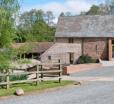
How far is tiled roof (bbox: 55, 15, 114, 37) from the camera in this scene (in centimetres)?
6494

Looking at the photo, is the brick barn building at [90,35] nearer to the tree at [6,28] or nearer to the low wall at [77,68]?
the low wall at [77,68]

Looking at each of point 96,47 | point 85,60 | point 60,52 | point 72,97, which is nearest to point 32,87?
point 72,97

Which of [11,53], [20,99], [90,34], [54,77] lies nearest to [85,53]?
[90,34]

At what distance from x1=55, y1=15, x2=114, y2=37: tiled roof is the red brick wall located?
2.68ft

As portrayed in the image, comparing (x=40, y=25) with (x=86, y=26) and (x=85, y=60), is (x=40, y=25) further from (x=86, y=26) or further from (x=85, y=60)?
(x=85, y=60)

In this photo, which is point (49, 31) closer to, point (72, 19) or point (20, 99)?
point (72, 19)

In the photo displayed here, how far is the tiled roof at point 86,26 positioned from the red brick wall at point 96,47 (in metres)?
0.82

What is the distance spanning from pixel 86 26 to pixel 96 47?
12.7 ft

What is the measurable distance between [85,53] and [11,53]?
4059 cm

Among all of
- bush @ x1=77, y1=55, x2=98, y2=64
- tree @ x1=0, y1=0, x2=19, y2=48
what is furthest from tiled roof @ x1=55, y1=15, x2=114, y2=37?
tree @ x1=0, y1=0, x2=19, y2=48

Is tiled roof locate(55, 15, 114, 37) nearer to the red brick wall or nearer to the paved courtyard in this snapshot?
the red brick wall

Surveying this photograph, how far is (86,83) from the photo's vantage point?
90.9 feet

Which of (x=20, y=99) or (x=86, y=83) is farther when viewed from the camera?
(x=86, y=83)

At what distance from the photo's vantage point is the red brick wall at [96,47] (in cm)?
6456
